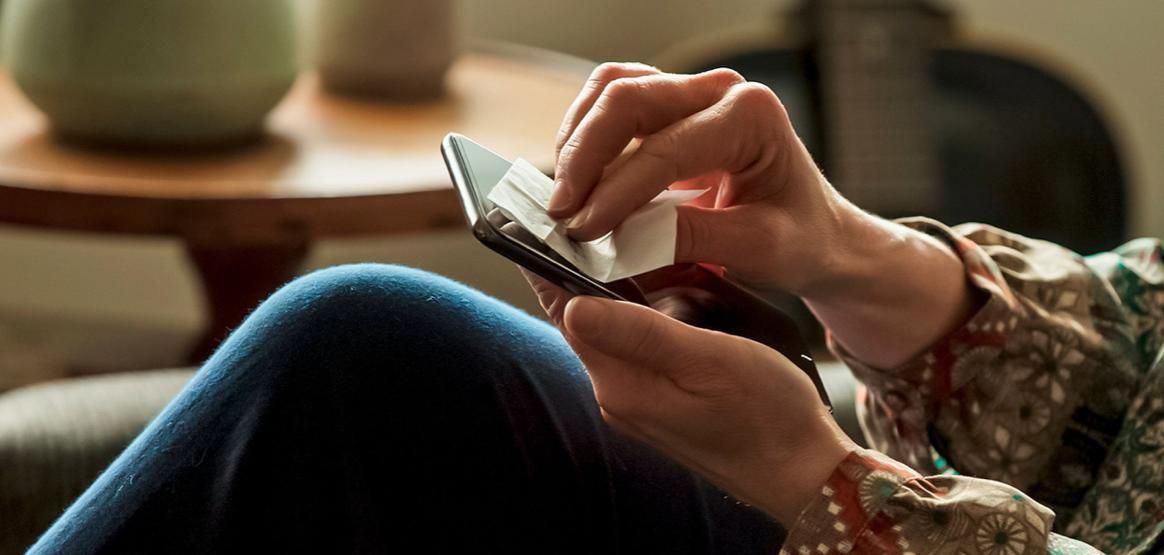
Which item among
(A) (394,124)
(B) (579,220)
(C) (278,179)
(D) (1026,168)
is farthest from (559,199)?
(D) (1026,168)

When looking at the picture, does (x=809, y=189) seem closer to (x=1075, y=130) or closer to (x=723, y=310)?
(x=723, y=310)

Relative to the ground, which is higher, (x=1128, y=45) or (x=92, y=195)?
Answer: (x=92, y=195)

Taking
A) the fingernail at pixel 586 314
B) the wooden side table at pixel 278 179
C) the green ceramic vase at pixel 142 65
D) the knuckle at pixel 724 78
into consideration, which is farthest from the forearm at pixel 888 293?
the green ceramic vase at pixel 142 65

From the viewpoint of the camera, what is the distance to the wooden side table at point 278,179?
102 cm

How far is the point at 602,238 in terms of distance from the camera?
594mm

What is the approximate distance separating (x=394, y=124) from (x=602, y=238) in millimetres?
702

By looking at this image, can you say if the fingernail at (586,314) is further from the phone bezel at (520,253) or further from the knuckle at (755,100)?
the knuckle at (755,100)

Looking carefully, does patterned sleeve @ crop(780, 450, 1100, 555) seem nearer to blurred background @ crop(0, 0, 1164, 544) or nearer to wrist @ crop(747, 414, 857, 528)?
wrist @ crop(747, 414, 857, 528)

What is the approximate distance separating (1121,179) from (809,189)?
1.21 meters

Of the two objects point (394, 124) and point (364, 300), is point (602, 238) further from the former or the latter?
point (394, 124)

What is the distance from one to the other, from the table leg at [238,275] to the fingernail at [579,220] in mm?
728

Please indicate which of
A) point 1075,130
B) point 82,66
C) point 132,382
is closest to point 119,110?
point 82,66

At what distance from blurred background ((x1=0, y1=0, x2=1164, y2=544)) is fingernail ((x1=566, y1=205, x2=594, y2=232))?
1.27 ft

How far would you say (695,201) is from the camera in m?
0.70
